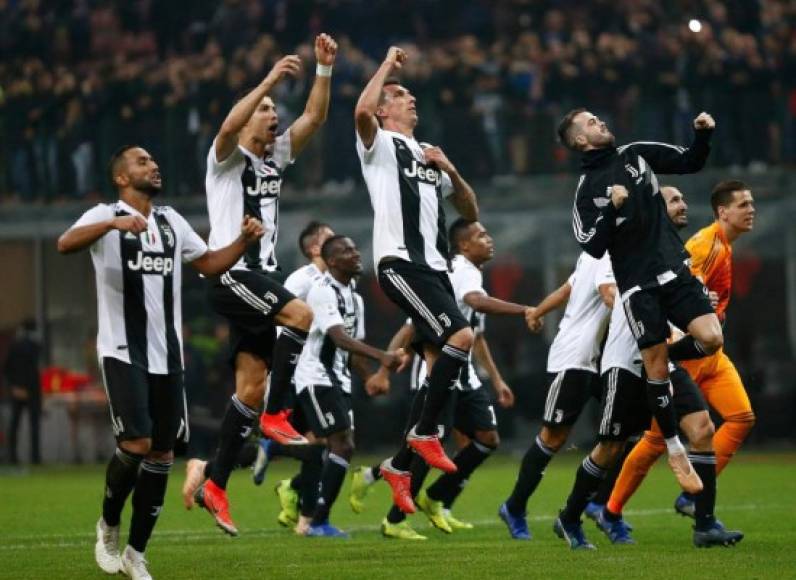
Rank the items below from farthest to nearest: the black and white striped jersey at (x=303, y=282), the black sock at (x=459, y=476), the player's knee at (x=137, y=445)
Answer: the black and white striped jersey at (x=303, y=282)
the black sock at (x=459, y=476)
the player's knee at (x=137, y=445)

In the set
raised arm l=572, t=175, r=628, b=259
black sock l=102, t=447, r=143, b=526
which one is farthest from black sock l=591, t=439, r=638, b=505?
black sock l=102, t=447, r=143, b=526

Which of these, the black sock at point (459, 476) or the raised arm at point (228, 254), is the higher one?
the raised arm at point (228, 254)

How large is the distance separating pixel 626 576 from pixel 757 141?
14334mm

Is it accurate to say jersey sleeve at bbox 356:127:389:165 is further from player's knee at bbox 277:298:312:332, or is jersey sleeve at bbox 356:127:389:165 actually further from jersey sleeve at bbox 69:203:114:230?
jersey sleeve at bbox 69:203:114:230

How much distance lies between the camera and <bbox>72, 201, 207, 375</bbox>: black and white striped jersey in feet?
28.2

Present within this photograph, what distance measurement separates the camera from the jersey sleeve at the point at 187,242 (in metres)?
8.93

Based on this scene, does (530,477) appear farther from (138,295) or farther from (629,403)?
(138,295)

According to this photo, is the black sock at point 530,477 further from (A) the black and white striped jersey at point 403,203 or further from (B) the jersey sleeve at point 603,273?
(A) the black and white striped jersey at point 403,203

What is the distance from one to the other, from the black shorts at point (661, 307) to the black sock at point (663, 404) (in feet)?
0.79

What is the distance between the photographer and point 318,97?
406 inches

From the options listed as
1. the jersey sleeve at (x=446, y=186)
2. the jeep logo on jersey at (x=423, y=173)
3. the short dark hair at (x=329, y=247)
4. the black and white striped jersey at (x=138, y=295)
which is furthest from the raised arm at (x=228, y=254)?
the short dark hair at (x=329, y=247)

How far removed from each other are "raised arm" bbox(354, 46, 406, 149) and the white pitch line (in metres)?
3.24

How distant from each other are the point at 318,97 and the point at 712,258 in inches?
113

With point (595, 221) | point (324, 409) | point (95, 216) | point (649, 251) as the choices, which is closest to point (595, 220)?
point (595, 221)
